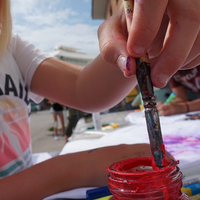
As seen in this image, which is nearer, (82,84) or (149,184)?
(149,184)

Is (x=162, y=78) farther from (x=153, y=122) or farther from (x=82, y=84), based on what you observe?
(x=82, y=84)

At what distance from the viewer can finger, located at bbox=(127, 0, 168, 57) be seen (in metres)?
0.25

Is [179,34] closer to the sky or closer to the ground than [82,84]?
closer to the sky

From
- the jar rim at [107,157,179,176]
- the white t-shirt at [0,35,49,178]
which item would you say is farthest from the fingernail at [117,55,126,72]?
the white t-shirt at [0,35,49,178]

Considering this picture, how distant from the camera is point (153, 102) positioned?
24cm

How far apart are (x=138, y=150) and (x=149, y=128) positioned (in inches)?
7.6

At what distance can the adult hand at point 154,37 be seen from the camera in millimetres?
253

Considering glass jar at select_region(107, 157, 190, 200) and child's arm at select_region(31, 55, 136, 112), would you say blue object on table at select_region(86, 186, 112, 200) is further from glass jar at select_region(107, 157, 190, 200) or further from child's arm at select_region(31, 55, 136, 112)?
child's arm at select_region(31, 55, 136, 112)

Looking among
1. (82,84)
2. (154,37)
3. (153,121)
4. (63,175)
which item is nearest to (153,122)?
(153,121)

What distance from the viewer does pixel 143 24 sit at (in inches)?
9.9

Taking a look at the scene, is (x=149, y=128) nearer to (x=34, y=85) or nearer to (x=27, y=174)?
(x=27, y=174)

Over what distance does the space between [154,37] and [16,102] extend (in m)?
0.47

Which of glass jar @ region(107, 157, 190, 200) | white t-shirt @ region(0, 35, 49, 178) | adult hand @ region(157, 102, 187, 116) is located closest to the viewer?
glass jar @ region(107, 157, 190, 200)

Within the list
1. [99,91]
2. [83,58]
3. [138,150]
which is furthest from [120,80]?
[83,58]
